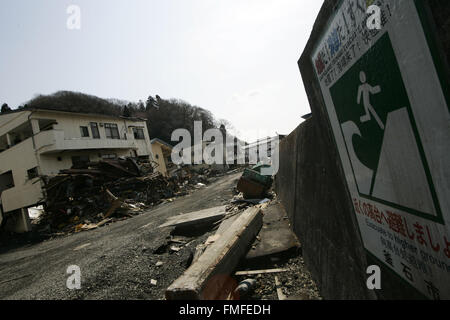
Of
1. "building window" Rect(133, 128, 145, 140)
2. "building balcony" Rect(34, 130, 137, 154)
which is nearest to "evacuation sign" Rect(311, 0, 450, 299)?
"building balcony" Rect(34, 130, 137, 154)

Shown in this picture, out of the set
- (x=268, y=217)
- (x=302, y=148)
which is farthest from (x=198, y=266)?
(x=268, y=217)

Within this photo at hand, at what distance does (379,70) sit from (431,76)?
1.25ft

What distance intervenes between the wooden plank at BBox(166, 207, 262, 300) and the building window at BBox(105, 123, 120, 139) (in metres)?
27.8

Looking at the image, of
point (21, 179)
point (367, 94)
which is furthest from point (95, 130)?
point (367, 94)

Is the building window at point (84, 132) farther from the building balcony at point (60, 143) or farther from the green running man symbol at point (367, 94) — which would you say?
the green running man symbol at point (367, 94)

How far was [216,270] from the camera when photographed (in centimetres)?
360

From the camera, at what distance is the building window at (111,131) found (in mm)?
28962

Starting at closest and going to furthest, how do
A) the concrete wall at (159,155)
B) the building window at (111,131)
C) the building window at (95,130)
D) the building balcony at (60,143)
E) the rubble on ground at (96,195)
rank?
1. the rubble on ground at (96,195)
2. the building balcony at (60,143)
3. the building window at (95,130)
4. the building window at (111,131)
5. the concrete wall at (159,155)

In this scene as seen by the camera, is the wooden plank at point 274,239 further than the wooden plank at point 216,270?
Yes

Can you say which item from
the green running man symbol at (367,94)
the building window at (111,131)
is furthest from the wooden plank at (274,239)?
the building window at (111,131)

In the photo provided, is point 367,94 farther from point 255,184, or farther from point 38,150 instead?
point 38,150

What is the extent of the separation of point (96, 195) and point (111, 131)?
14339mm

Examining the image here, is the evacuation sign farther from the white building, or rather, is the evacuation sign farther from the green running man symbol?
the white building

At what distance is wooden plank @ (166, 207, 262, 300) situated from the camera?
9.95 ft
